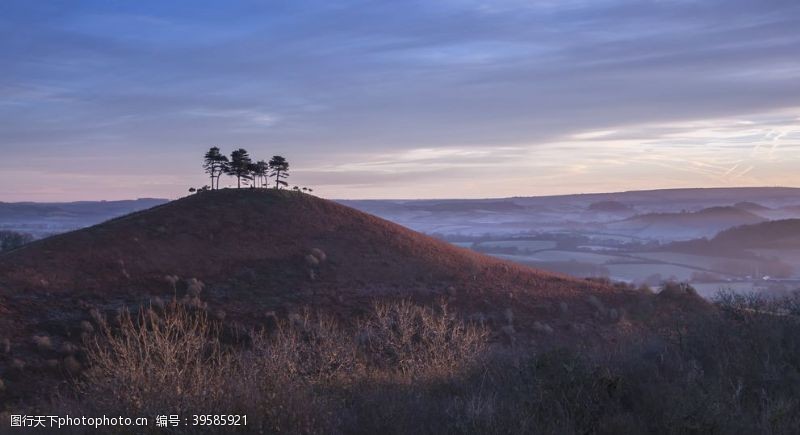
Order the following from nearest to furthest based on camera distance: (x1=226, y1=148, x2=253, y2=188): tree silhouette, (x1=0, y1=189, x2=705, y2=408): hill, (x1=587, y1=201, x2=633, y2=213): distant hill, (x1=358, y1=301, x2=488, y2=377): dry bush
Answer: (x1=358, y1=301, x2=488, y2=377): dry bush < (x1=0, y1=189, x2=705, y2=408): hill < (x1=226, y1=148, x2=253, y2=188): tree silhouette < (x1=587, y1=201, x2=633, y2=213): distant hill

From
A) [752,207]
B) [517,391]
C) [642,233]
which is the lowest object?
[642,233]

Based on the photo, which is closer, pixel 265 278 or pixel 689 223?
pixel 265 278

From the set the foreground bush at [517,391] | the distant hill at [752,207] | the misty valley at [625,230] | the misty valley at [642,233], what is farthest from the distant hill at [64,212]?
the foreground bush at [517,391]

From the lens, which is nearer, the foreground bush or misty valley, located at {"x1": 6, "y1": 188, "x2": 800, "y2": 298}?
the foreground bush

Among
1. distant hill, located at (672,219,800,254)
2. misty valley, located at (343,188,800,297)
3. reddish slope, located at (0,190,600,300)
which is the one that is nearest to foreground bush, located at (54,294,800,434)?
misty valley, located at (343,188,800,297)

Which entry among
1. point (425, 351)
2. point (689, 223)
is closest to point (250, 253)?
point (425, 351)

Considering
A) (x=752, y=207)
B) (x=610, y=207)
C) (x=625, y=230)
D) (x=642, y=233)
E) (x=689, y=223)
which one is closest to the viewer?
(x=689, y=223)

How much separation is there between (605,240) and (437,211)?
3428cm

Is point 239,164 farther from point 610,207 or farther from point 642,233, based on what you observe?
point 610,207

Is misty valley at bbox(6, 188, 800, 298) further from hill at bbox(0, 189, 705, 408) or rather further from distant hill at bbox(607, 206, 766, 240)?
hill at bbox(0, 189, 705, 408)

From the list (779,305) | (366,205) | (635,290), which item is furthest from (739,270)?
(366,205)

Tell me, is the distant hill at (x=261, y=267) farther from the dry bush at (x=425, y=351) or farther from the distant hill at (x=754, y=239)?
the distant hill at (x=754, y=239)

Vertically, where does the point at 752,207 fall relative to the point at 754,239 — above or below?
above

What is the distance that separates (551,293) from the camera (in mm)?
27516
